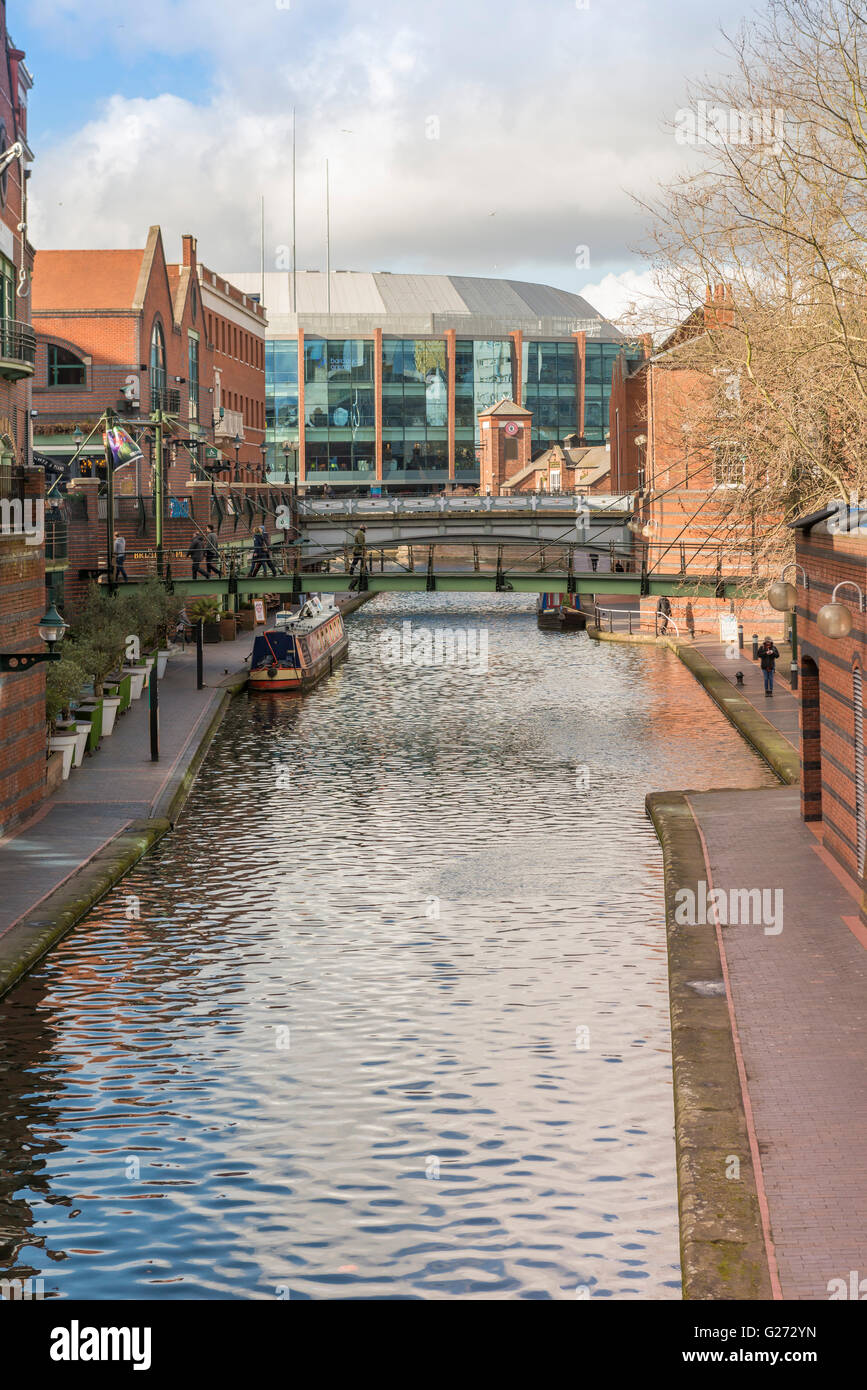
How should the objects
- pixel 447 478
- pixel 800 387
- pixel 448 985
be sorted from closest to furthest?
1. pixel 448 985
2. pixel 800 387
3. pixel 447 478

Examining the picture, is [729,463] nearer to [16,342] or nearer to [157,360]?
[16,342]

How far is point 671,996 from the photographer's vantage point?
576 inches

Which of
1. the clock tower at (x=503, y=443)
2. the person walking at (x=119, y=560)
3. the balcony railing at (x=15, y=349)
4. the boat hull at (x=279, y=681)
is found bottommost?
the boat hull at (x=279, y=681)

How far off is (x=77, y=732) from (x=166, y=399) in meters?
33.4

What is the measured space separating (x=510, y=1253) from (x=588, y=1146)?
1.80 meters

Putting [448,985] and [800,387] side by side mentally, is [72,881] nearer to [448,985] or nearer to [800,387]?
[448,985]

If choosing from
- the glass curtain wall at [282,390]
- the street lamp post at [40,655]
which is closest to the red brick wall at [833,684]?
the street lamp post at [40,655]

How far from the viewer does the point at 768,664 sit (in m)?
35.5

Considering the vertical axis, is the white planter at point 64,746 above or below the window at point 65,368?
below

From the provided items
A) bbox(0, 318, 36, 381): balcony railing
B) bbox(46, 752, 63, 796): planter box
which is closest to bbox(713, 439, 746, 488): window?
bbox(0, 318, 36, 381): balcony railing

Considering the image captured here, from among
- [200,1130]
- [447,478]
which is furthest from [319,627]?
[447,478]

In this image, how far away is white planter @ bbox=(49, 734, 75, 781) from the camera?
2573 cm

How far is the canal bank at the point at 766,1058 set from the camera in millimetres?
9305

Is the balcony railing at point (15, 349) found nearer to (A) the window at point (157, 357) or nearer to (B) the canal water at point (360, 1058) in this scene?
(B) the canal water at point (360, 1058)
